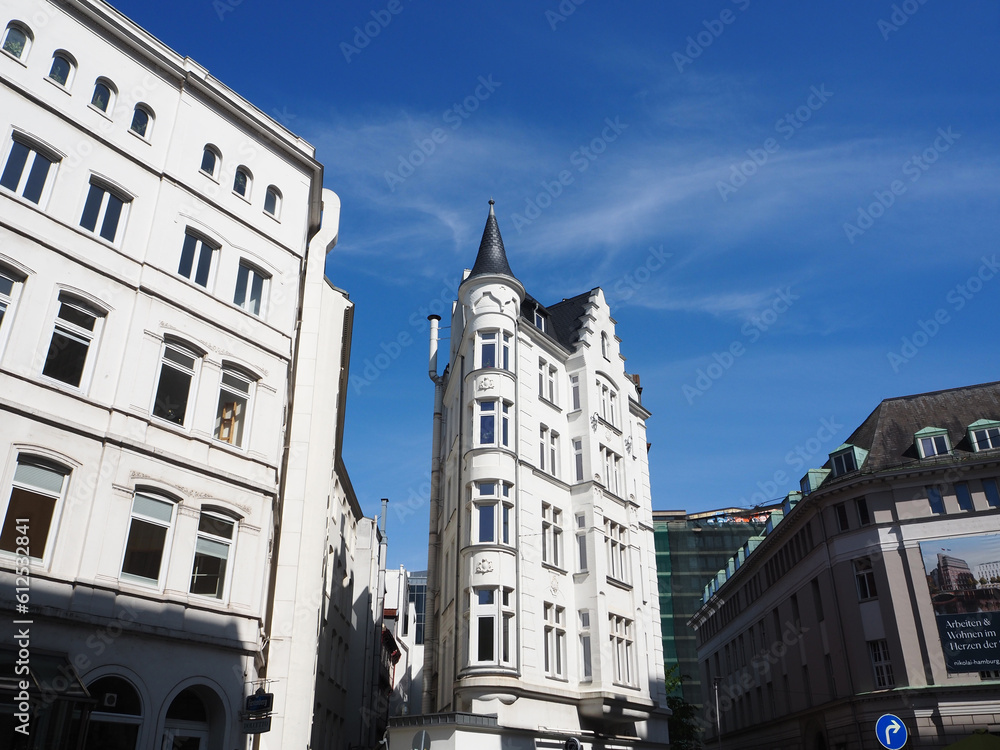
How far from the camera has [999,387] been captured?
154 feet

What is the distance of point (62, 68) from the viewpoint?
1912 centimetres

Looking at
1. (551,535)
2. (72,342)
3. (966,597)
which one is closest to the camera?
(72,342)

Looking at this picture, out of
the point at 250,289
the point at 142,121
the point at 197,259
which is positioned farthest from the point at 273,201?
the point at 142,121

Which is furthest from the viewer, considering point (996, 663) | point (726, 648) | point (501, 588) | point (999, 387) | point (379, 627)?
point (726, 648)

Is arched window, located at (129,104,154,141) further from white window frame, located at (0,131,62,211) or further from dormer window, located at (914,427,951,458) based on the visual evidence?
dormer window, located at (914,427,951,458)

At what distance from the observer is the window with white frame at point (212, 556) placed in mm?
18094

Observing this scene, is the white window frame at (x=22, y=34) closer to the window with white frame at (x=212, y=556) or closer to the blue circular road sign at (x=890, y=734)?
the window with white frame at (x=212, y=556)

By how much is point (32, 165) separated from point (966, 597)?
41.8 metres

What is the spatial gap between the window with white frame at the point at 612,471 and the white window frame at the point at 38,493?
25883 millimetres

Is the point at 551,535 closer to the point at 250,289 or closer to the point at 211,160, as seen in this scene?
the point at 250,289

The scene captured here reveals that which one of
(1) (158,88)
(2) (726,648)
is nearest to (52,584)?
(1) (158,88)

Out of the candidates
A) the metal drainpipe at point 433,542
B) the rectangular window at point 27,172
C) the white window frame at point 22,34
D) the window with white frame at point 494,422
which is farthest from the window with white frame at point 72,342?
the metal drainpipe at point 433,542

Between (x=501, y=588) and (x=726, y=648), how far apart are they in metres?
42.2

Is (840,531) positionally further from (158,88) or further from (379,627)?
(158,88)
